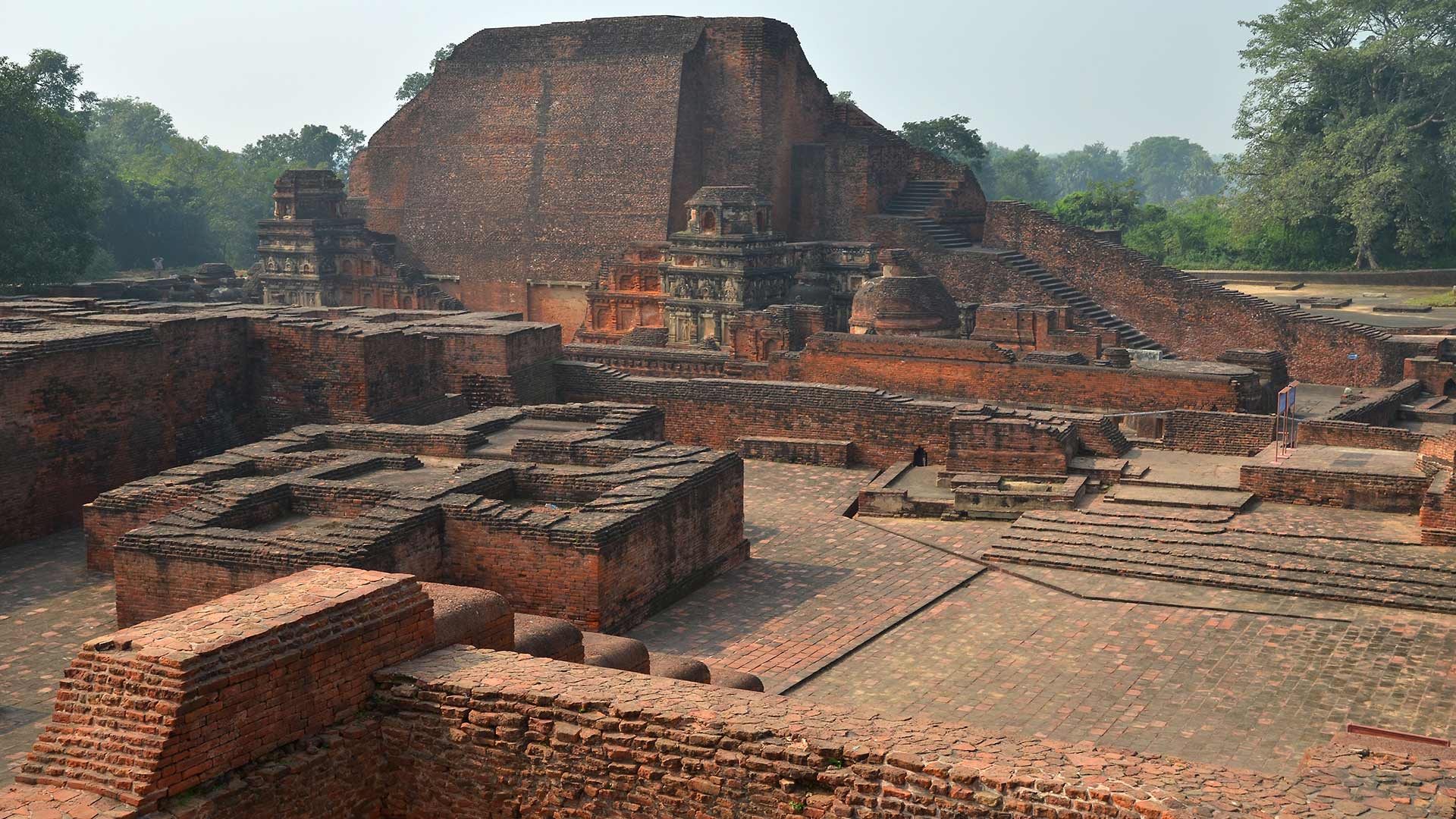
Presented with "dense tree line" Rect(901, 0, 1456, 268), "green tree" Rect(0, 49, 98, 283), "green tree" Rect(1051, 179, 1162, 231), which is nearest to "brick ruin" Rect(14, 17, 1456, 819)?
"green tree" Rect(0, 49, 98, 283)

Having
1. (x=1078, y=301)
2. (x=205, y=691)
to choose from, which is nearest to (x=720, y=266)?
(x=1078, y=301)

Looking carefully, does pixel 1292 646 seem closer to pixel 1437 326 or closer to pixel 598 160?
pixel 1437 326

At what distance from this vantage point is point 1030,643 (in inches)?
388

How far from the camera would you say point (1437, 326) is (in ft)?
78.1

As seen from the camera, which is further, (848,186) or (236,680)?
(848,186)

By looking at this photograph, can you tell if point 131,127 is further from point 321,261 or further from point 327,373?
point 327,373

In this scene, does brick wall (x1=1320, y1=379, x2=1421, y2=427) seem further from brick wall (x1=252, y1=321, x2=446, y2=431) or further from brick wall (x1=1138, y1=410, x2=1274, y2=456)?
brick wall (x1=252, y1=321, x2=446, y2=431)

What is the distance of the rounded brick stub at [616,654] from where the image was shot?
24.4ft

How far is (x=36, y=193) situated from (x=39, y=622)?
1797 centimetres

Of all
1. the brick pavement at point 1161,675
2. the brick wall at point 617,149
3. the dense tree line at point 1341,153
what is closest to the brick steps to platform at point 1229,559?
the brick pavement at point 1161,675

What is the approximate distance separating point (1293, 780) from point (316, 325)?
11.1 metres

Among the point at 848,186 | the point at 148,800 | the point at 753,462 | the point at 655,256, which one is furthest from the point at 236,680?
the point at 848,186

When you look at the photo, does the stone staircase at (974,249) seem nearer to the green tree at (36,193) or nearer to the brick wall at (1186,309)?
the brick wall at (1186,309)

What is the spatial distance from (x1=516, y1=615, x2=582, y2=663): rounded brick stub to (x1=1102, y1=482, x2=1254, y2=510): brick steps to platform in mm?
7155
